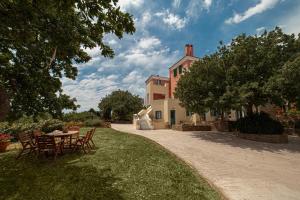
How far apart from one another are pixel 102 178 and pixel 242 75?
1333 cm

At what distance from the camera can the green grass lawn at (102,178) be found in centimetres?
570

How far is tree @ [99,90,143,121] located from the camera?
39969mm

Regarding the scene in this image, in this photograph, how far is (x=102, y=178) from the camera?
22.0 feet

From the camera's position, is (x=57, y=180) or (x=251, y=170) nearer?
(x=57, y=180)

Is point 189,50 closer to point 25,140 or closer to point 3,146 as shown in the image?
point 25,140

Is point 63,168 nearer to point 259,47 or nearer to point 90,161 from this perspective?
point 90,161

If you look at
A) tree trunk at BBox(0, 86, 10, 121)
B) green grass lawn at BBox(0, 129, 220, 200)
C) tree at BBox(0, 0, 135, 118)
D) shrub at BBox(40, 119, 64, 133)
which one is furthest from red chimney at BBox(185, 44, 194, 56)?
tree trunk at BBox(0, 86, 10, 121)

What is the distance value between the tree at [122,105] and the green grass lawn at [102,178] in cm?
3031

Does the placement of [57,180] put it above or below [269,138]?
below

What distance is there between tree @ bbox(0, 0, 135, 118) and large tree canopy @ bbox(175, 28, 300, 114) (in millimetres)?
10473

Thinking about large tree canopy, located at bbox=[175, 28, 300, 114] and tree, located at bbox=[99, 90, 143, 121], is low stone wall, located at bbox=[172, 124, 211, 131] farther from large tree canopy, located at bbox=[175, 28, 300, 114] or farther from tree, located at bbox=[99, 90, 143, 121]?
tree, located at bbox=[99, 90, 143, 121]

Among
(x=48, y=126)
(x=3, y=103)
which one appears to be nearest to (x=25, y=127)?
(x=48, y=126)

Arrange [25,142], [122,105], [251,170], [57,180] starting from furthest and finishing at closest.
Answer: [122,105]
[25,142]
[251,170]
[57,180]

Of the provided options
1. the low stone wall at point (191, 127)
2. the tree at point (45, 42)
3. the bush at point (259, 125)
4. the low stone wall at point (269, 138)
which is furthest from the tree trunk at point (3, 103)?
the low stone wall at point (191, 127)
